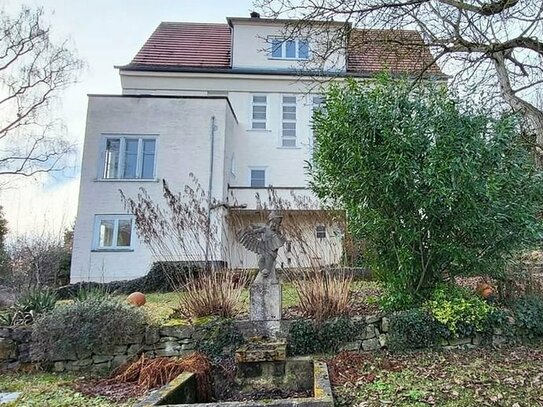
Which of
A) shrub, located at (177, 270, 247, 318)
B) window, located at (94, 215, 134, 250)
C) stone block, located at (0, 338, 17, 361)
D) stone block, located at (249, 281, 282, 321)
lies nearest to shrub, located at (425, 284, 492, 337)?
stone block, located at (249, 281, 282, 321)

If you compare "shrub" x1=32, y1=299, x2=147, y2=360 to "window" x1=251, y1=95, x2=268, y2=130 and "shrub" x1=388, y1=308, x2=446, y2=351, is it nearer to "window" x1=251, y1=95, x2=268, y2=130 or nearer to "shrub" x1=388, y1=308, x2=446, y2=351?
"shrub" x1=388, y1=308, x2=446, y2=351

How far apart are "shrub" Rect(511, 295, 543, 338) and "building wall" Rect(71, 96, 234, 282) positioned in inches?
415

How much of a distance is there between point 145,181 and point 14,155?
27.0 feet

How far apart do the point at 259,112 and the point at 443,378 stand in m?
14.7

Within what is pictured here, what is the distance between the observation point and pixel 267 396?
16.5ft

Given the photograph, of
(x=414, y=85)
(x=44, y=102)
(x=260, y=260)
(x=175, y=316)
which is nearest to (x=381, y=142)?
(x=414, y=85)

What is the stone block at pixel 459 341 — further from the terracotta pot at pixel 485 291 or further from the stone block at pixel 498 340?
the terracotta pot at pixel 485 291

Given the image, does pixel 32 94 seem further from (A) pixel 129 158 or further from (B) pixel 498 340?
(B) pixel 498 340

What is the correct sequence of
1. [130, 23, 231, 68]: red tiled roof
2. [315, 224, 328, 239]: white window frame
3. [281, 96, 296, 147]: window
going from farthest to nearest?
1. [130, 23, 231, 68]: red tiled roof
2. [281, 96, 296, 147]: window
3. [315, 224, 328, 239]: white window frame

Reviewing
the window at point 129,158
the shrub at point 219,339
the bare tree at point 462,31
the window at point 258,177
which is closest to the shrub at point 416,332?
the shrub at point 219,339

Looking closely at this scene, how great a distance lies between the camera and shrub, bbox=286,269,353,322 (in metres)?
6.87

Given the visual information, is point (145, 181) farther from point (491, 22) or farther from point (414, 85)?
point (491, 22)

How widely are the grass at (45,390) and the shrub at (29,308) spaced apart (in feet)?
3.26

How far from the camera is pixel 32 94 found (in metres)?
19.0
